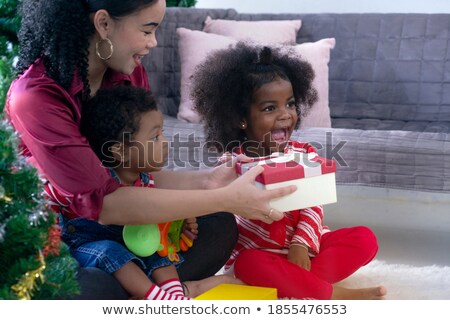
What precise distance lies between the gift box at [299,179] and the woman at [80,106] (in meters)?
0.03

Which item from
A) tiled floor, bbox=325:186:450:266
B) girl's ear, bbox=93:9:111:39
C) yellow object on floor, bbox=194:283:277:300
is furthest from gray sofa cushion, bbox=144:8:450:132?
girl's ear, bbox=93:9:111:39

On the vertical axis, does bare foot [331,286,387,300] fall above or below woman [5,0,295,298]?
below

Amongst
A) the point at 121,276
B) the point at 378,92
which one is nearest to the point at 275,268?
the point at 121,276

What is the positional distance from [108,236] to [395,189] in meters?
1.23

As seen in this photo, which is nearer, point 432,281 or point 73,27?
point 73,27

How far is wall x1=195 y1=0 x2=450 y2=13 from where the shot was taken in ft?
10.6

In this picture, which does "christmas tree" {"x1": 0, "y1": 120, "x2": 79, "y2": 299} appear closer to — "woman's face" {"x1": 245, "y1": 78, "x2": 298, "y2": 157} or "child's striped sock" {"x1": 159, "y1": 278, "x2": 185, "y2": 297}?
"child's striped sock" {"x1": 159, "y1": 278, "x2": 185, "y2": 297}

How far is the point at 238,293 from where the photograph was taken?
1.64 meters

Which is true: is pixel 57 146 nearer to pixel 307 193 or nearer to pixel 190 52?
pixel 307 193

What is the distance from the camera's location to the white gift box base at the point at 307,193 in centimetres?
163

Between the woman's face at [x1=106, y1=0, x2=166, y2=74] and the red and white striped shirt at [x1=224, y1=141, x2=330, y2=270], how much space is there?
0.42m

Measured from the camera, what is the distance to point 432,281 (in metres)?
1.96

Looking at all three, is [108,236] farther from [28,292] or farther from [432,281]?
[432,281]
